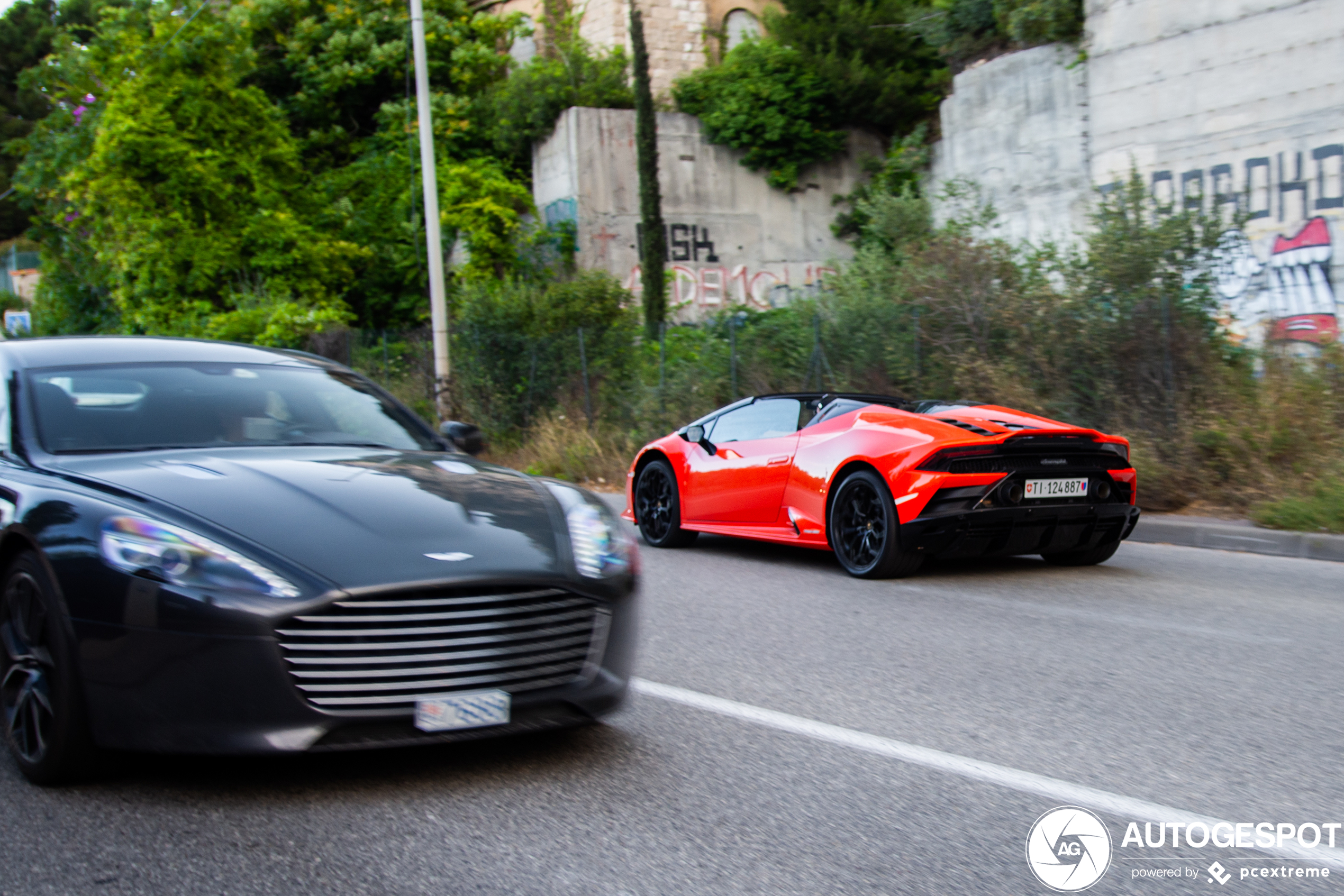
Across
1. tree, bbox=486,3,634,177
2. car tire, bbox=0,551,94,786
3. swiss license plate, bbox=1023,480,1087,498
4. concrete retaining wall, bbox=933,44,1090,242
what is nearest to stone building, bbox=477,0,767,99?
tree, bbox=486,3,634,177

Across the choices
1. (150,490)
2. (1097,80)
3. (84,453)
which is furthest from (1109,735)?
(1097,80)

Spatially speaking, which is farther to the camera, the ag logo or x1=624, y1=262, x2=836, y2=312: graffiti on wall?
x1=624, y1=262, x2=836, y2=312: graffiti on wall

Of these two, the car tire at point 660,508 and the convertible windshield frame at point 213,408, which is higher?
the convertible windshield frame at point 213,408

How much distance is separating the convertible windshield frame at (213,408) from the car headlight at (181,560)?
2.89 feet

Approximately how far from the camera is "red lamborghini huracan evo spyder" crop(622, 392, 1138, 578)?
7.49 meters

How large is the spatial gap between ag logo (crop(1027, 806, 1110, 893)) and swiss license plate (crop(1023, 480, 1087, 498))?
4.27m

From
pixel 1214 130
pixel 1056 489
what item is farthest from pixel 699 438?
pixel 1214 130

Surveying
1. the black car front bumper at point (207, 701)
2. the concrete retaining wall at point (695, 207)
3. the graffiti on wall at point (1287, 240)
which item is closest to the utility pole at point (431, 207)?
the concrete retaining wall at point (695, 207)

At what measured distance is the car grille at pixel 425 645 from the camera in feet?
11.2

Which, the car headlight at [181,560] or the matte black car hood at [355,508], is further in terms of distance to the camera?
the matte black car hood at [355,508]

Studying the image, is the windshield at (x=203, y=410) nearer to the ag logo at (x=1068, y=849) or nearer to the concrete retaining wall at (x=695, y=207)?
the ag logo at (x=1068, y=849)

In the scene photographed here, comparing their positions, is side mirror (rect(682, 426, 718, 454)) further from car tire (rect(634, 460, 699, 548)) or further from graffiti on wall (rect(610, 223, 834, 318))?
graffiti on wall (rect(610, 223, 834, 318))

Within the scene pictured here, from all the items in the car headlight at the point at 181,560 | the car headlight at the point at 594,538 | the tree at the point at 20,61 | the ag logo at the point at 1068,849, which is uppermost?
the tree at the point at 20,61

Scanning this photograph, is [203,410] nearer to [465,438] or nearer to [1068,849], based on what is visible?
[465,438]
